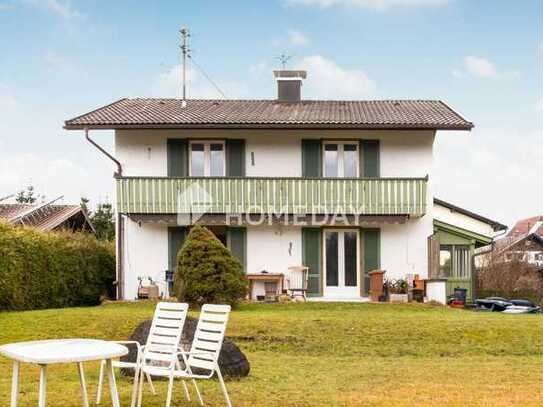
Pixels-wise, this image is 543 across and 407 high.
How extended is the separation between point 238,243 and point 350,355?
11036 millimetres

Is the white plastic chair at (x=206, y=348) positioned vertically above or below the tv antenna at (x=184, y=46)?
below

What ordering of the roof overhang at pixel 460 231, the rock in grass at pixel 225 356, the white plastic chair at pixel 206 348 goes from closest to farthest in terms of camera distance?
1. the white plastic chair at pixel 206 348
2. the rock in grass at pixel 225 356
3. the roof overhang at pixel 460 231

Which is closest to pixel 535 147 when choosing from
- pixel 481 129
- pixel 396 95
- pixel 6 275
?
pixel 481 129

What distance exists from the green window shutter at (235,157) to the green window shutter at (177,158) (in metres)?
1.31

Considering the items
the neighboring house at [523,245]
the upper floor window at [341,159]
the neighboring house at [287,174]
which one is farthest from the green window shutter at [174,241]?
the neighboring house at [523,245]

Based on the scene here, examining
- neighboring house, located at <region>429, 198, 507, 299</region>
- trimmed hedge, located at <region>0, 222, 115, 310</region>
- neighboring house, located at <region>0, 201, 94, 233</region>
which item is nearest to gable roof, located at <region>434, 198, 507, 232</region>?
neighboring house, located at <region>429, 198, 507, 299</region>

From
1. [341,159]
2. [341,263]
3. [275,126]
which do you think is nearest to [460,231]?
[341,263]

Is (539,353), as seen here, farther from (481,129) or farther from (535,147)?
(535,147)

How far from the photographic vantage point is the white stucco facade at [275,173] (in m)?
25.7

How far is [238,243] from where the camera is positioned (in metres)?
25.7

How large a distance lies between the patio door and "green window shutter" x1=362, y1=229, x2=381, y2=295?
8.9 inches

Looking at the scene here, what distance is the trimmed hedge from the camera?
20500mm

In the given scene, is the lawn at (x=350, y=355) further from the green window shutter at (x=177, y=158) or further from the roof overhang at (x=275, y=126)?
the roof overhang at (x=275, y=126)

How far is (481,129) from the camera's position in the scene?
25734 millimetres
